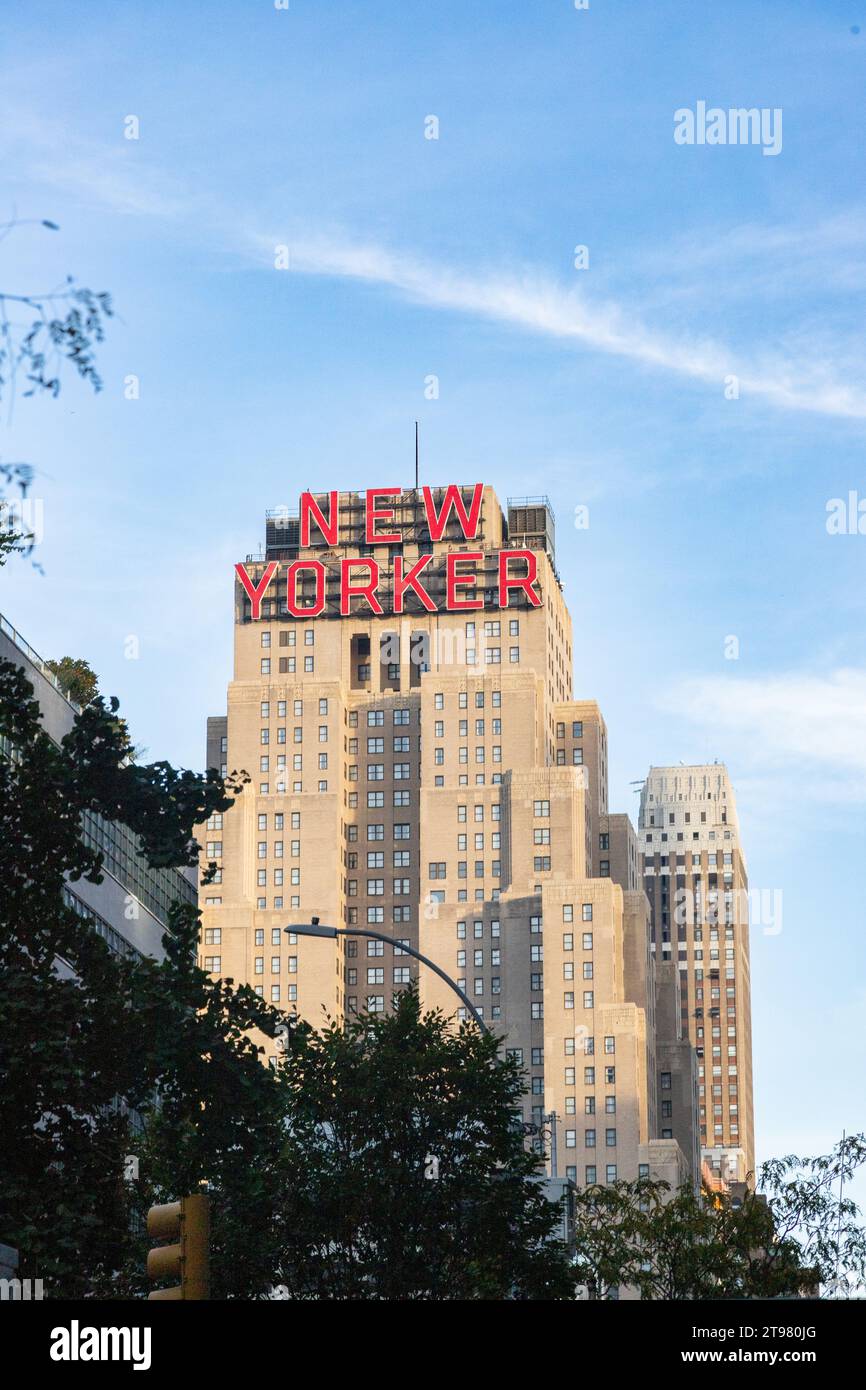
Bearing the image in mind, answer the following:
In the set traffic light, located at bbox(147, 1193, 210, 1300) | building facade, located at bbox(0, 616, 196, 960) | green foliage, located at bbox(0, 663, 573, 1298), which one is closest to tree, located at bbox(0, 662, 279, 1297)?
green foliage, located at bbox(0, 663, 573, 1298)

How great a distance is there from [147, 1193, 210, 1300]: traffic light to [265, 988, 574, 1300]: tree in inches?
942

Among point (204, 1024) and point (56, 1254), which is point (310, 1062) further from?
point (56, 1254)

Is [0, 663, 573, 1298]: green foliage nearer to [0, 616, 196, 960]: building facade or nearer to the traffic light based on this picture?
the traffic light

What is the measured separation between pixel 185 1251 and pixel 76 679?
2523 inches

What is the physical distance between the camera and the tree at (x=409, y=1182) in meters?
38.9


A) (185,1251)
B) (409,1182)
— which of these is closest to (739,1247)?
(409,1182)

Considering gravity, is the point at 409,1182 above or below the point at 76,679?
below

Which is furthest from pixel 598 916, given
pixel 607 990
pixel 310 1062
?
pixel 310 1062

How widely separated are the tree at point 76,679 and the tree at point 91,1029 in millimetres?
38491

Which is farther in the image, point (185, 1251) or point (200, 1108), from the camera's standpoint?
point (200, 1108)

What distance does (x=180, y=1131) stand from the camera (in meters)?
32.7

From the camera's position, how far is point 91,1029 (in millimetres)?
31422

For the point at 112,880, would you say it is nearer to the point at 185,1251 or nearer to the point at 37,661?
the point at 37,661

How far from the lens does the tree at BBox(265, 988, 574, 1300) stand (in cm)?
3888
